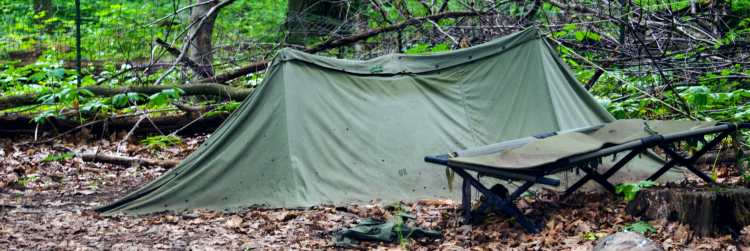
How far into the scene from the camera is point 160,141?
320 inches

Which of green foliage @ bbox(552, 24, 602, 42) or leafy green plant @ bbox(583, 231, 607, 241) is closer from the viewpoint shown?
leafy green plant @ bbox(583, 231, 607, 241)

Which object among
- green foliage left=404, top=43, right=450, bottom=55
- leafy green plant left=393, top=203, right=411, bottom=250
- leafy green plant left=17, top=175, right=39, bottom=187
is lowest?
leafy green plant left=17, top=175, right=39, bottom=187

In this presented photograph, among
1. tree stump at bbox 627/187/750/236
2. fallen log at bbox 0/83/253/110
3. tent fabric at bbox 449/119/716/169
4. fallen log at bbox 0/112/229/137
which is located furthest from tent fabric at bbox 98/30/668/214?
fallen log at bbox 0/112/229/137

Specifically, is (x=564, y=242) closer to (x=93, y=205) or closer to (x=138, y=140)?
(x=93, y=205)

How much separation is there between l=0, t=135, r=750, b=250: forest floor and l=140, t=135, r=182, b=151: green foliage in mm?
1601

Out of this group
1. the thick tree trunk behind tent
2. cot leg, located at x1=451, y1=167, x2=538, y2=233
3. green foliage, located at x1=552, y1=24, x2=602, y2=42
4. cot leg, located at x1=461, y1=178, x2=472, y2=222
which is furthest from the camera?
the thick tree trunk behind tent

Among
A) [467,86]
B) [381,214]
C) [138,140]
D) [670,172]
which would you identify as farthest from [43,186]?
[670,172]

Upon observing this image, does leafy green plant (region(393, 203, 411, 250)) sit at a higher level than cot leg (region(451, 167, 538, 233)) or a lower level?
lower

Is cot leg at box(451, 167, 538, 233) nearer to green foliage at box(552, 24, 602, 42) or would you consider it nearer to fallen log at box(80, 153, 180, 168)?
green foliage at box(552, 24, 602, 42)

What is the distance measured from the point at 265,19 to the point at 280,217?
9684 millimetres

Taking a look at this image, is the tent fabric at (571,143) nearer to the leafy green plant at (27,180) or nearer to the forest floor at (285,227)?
the forest floor at (285,227)

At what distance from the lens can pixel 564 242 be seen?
14.0 ft

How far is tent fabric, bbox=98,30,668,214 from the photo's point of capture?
18.5 feet

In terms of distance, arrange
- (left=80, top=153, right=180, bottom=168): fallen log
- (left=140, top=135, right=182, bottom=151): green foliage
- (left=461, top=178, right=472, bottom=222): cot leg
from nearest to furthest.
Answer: (left=461, top=178, right=472, bottom=222): cot leg < (left=80, top=153, right=180, bottom=168): fallen log < (left=140, top=135, right=182, bottom=151): green foliage
